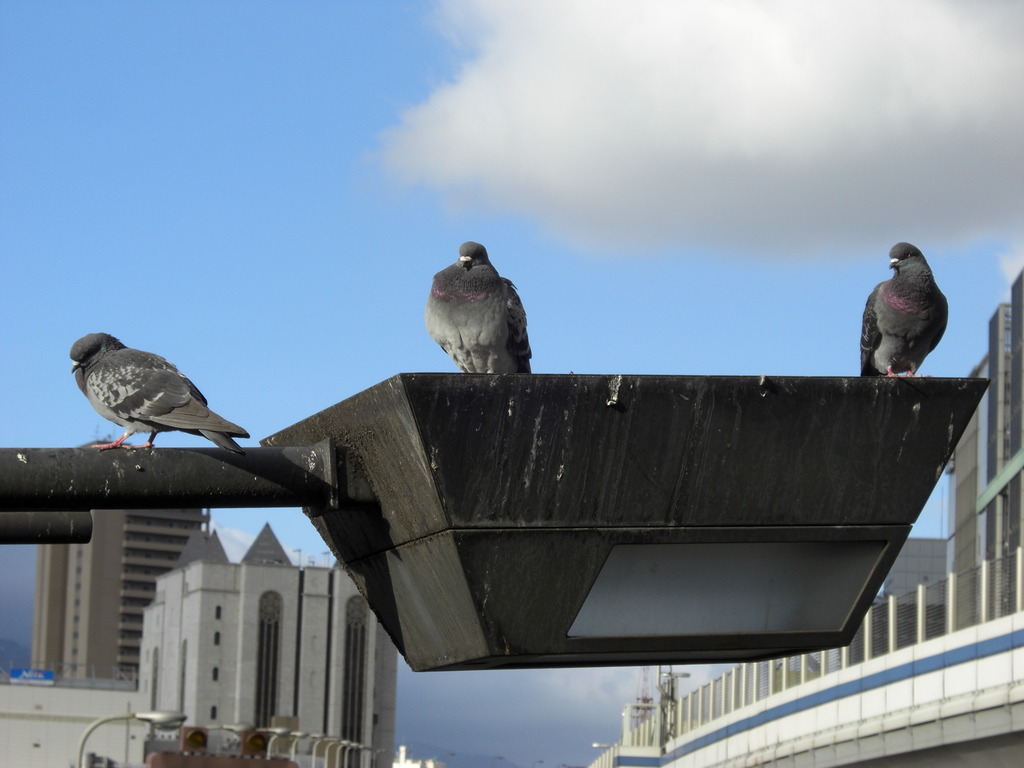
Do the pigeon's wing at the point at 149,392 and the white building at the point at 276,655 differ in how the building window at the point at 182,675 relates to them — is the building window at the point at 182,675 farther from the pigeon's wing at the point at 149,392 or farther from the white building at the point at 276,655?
the pigeon's wing at the point at 149,392

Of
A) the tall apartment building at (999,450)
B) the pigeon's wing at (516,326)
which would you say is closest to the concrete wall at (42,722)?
the tall apartment building at (999,450)

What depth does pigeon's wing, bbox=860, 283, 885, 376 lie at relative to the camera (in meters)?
9.12

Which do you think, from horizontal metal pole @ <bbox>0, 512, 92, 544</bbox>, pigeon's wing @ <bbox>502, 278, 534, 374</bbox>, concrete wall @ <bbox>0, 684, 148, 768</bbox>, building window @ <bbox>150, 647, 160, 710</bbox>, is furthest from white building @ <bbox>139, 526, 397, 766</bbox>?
horizontal metal pole @ <bbox>0, 512, 92, 544</bbox>

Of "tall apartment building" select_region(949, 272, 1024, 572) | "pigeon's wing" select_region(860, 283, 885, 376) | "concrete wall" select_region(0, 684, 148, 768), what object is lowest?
"concrete wall" select_region(0, 684, 148, 768)

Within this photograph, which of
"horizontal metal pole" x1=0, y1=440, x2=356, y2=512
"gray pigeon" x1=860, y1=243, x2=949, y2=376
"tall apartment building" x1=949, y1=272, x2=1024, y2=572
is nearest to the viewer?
"horizontal metal pole" x1=0, y1=440, x2=356, y2=512

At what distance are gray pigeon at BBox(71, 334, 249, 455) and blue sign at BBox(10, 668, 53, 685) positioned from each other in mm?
179248

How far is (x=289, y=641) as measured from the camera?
7239 inches

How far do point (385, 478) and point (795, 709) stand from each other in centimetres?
4440

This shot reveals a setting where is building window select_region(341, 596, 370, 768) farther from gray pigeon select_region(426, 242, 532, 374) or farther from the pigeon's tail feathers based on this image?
the pigeon's tail feathers

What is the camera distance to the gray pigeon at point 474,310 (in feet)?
31.3

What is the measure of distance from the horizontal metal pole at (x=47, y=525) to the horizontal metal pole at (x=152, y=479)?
2.16 ft

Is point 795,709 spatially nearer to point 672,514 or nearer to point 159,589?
point 672,514

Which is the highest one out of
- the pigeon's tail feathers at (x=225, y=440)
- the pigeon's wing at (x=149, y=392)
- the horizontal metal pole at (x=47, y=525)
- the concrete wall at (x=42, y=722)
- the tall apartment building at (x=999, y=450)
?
the tall apartment building at (x=999, y=450)

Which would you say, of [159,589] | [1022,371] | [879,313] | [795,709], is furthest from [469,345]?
[159,589]
